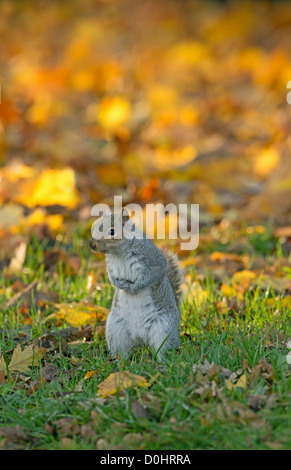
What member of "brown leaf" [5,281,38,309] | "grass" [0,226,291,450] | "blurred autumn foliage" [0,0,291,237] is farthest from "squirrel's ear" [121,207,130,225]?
"blurred autumn foliage" [0,0,291,237]

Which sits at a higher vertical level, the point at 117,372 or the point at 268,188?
the point at 268,188

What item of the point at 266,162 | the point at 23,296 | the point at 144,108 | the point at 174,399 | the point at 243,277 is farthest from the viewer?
the point at 144,108

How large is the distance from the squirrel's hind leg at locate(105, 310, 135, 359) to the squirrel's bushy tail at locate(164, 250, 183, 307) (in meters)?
0.45

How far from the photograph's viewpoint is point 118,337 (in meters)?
3.53

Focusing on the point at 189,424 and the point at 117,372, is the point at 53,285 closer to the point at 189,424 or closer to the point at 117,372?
the point at 117,372

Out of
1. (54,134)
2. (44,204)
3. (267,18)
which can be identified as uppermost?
(267,18)

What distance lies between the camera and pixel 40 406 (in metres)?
3.00

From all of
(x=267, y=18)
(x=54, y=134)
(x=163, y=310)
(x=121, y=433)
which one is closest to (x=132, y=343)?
(x=163, y=310)

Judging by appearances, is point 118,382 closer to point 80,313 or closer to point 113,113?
point 80,313

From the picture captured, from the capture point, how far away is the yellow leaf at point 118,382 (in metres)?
3.02

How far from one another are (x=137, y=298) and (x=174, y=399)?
0.78 metres

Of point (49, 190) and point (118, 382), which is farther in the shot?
point (49, 190)

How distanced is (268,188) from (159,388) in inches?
156

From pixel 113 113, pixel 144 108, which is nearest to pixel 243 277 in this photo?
pixel 113 113
